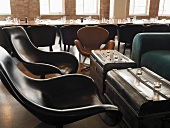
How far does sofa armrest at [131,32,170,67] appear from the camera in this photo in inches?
131

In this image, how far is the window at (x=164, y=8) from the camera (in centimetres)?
951

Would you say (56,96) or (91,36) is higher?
(91,36)

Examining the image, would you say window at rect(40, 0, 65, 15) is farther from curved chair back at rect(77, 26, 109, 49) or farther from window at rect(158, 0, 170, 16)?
curved chair back at rect(77, 26, 109, 49)

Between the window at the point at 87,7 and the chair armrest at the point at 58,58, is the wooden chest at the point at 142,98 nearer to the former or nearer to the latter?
the chair armrest at the point at 58,58

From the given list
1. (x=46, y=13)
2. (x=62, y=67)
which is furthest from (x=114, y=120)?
(x=46, y=13)

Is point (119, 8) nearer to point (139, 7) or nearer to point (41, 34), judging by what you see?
point (139, 7)

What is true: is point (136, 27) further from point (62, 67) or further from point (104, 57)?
point (62, 67)

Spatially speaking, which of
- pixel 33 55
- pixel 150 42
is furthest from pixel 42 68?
pixel 150 42

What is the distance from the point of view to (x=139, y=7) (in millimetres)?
9367

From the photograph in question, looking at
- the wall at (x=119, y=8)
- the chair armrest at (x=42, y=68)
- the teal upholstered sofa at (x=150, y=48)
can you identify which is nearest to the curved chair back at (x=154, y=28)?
the teal upholstered sofa at (x=150, y=48)

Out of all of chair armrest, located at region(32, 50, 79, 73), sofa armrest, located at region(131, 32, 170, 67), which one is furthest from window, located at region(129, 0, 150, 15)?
chair armrest, located at region(32, 50, 79, 73)

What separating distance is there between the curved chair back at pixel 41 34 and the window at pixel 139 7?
5.72 m

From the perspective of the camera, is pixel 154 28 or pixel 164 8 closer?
pixel 154 28

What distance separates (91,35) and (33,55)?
54.7 inches
